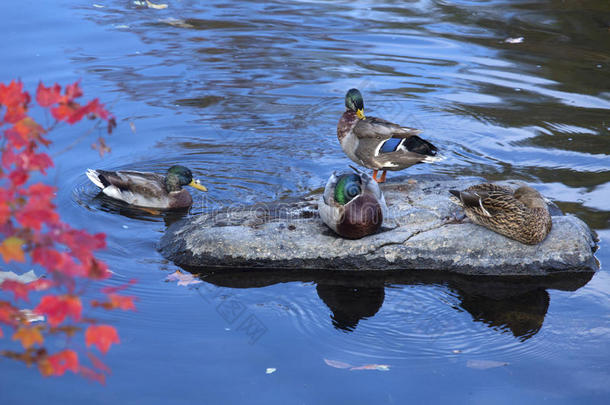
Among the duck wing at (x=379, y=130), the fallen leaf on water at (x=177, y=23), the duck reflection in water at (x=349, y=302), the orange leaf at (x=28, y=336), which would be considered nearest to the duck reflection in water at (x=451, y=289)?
the duck reflection in water at (x=349, y=302)

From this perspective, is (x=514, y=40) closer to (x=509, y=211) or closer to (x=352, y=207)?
(x=509, y=211)

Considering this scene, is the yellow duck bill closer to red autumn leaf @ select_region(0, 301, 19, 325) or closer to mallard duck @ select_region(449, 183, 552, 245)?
mallard duck @ select_region(449, 183, 552, 245)

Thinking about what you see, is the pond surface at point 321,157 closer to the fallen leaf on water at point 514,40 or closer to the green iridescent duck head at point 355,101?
the fallen leaf on water at point 514,40

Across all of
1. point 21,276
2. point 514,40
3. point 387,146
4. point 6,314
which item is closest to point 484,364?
point 387,146

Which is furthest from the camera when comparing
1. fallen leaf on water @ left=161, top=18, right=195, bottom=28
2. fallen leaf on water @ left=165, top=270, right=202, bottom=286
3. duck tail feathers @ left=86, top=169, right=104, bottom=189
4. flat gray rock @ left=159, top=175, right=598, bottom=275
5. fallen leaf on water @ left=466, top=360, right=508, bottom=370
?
fallen leaf on water @ left=161, top=18, right=195, bottom=28

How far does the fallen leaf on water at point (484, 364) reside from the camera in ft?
14.7

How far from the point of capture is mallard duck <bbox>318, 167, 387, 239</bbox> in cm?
560

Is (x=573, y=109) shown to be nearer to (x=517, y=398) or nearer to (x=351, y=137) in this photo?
(x=351, y=137)

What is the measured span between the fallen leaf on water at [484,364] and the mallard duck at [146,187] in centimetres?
349

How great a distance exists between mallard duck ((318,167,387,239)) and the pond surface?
39 cm

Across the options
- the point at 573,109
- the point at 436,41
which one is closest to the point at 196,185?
the point at 573,109

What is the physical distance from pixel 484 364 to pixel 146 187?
3.72m

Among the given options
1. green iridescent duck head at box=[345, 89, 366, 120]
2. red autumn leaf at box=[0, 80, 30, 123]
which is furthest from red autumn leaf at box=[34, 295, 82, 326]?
green iridescent duck head at box=[345, 89, 366, 120]

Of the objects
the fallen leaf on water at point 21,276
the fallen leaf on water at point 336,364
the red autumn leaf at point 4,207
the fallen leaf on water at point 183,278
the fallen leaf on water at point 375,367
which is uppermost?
the red autumn leaf at point 4,207
